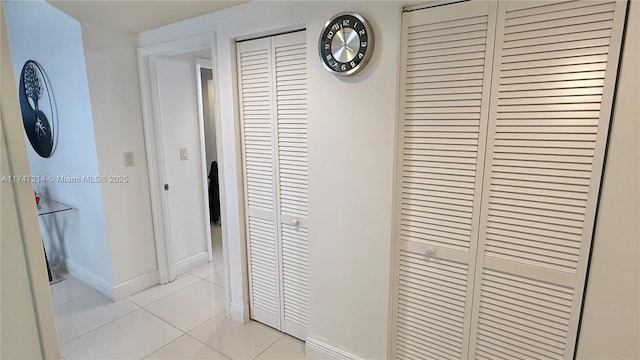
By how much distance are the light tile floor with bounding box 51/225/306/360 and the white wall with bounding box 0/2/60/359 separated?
1.74m

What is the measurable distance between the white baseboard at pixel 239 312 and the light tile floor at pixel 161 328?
0.04m

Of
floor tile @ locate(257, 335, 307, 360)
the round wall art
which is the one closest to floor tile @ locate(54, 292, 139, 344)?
floor tile @ locate(257, 335, 307, 360)

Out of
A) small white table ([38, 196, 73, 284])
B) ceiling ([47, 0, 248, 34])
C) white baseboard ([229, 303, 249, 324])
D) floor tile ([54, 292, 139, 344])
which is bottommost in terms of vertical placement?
floor tile ([54, 292, 139, 344])

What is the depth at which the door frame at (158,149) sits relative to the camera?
8.02 ft

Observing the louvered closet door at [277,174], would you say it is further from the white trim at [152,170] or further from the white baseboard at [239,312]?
the white trim at [152,170]

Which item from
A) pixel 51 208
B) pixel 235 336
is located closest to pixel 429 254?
pixel 235 336

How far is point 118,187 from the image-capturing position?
266 centimetres

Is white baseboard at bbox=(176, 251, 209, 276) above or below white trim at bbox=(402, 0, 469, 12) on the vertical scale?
below

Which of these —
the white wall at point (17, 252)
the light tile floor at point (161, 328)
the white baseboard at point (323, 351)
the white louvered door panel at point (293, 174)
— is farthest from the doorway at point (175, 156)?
the white wall at point (17, 252)

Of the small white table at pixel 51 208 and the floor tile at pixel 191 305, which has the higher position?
the small white table at pixel 51 208

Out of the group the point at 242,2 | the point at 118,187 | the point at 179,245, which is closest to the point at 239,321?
the point at 179,245

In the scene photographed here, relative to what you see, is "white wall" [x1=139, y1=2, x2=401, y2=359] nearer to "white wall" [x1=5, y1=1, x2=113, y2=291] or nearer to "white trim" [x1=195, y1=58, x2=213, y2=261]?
"white trim" [x1=195, y1=58, x2=213, y2=261]

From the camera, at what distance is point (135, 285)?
2848 mm

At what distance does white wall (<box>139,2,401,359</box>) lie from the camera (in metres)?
1.59
